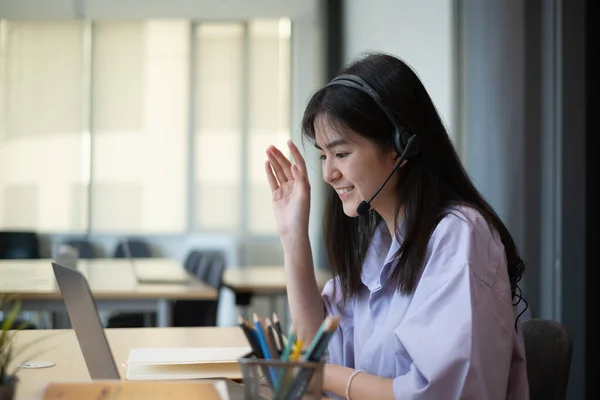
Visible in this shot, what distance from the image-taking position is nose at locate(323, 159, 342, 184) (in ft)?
5.32

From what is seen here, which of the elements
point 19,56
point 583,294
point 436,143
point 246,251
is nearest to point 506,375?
point 436,143

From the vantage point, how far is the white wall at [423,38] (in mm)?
3918

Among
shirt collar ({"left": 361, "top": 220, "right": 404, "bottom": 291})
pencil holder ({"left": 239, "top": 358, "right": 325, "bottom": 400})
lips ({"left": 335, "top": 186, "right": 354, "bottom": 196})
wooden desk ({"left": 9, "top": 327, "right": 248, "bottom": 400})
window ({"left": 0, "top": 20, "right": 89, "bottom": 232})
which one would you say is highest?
window ({"left": 0, "top": 20, "right": 89, "bottom": 232})

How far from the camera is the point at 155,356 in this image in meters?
1.63

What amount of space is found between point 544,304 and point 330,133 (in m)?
1.81

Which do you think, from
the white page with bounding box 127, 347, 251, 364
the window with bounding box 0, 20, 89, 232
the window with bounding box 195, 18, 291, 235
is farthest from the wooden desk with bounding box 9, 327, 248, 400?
the window with bounding box 0, 20, 89, 232

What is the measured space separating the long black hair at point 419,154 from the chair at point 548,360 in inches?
3.5

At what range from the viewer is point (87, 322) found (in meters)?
1.44

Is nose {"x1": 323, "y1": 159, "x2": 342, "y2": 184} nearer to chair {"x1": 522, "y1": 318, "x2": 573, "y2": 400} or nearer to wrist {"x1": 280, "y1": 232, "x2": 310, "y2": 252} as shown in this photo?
wrist {"x1": 280, "y1": 232, "x2": 310, "y2": 252}

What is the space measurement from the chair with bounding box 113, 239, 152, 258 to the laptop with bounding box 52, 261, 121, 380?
5.78 m

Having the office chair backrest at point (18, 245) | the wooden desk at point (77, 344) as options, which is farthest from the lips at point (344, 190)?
the office chair backrest at point (18, 245)

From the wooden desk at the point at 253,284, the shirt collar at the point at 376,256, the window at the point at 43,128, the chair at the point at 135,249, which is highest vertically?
the window at the point at 43,128

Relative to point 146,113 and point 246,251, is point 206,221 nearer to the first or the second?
point 246,251

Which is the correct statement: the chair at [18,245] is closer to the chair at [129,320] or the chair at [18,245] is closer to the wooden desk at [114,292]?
the wooden desk at [114,292]
